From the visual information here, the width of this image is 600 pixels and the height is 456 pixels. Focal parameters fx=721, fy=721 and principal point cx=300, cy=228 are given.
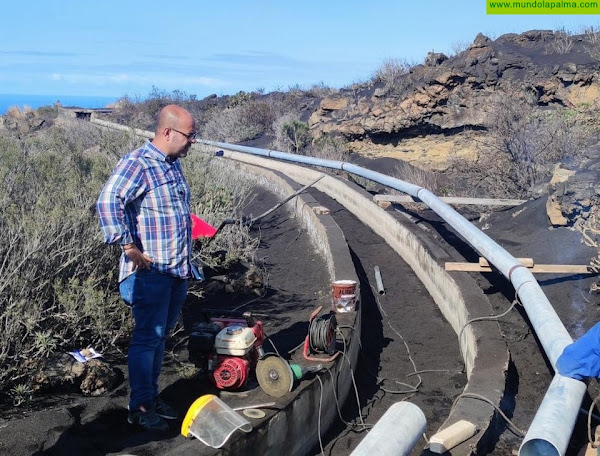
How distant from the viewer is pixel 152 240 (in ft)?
15.2

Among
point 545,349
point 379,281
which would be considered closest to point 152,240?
point 545,349

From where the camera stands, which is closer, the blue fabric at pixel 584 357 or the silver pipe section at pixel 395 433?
the silver pipe section at pixel 395 433

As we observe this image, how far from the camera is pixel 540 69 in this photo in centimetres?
2141

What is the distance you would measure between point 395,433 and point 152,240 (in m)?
1.93

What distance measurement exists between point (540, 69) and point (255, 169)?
8985 millimetres

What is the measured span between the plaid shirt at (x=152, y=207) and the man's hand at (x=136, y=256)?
44 millimetres

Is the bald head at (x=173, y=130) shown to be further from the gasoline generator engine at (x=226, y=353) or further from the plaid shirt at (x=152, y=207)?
the gasoline generator engine at (x=226, y=353)

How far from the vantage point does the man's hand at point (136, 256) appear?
4.45 meters

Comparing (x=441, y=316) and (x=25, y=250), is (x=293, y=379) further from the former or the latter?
(x=441, y=316)

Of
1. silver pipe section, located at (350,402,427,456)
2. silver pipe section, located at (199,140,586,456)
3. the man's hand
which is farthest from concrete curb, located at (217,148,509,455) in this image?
the man's hand

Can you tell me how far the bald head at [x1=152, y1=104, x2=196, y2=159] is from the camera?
4.62 meters

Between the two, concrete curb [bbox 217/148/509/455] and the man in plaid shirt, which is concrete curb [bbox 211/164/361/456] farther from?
concrete curb [bbox 217/148/509/455]

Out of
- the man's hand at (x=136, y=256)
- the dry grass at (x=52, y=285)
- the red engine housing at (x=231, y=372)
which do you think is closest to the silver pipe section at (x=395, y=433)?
the red engine housing at (x=231, y=372)

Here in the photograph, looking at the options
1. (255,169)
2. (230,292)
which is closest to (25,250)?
(230,292)
